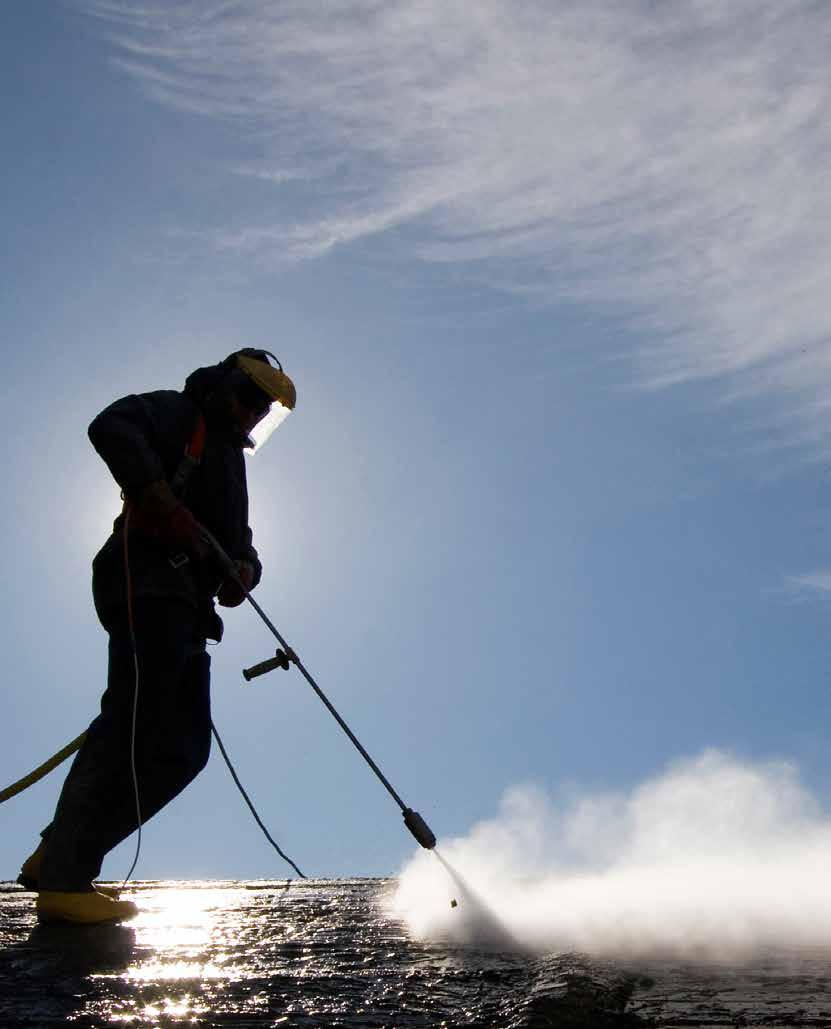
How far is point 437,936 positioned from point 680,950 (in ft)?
2.94

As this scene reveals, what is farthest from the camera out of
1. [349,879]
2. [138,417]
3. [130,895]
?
[349,879]

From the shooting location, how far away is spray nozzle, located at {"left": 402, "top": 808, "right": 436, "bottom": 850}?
479 centimetres

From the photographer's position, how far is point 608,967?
307 centimetres

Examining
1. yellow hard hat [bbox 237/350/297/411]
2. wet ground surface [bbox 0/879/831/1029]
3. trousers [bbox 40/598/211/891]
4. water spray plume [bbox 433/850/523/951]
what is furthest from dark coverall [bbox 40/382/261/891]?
water spray plume [bbox 433/850/523/951]

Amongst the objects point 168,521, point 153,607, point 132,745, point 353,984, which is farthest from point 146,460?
point 353,984

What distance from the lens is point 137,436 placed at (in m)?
5.02

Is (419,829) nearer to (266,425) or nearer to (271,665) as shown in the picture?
(271,665)

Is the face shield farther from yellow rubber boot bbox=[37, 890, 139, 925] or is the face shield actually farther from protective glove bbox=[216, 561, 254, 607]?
yellow rubber boot bbox=[37, 890, 139, 925]

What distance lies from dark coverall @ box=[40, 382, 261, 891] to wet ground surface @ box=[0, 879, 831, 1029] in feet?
2.22

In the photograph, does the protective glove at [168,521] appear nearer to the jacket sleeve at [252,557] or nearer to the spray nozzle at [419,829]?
the jacket sleeve at [252,557]

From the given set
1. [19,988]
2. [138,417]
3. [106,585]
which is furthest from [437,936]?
[138,417]

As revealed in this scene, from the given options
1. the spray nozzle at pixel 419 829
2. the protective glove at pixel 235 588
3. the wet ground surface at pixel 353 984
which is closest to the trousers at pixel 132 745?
the protective glove at pixel 235 588

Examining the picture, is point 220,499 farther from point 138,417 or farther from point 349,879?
point 349,879

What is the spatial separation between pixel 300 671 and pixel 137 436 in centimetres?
149
